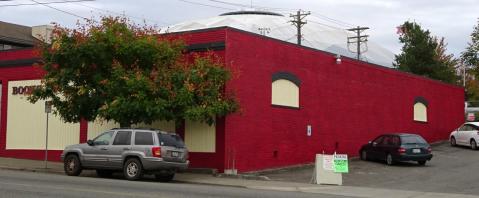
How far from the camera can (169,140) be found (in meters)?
20.1

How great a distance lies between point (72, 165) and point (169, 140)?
12.5 ft

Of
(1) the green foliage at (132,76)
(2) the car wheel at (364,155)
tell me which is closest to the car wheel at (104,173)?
(1) the green foliage at (132,76)

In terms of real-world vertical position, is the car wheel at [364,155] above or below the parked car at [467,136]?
below

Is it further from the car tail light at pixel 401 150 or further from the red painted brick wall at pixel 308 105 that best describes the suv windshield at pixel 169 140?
the car tail light at pixel 401 150

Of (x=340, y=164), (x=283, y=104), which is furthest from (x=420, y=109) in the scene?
(x=340, y=164)

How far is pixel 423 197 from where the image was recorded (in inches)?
659

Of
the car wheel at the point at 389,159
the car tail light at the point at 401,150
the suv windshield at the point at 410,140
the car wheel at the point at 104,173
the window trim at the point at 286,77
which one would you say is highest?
the window trim at the point at 286,77

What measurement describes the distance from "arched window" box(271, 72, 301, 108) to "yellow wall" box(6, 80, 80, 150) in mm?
9092

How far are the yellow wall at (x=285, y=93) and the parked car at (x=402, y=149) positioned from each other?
4538 millimetres

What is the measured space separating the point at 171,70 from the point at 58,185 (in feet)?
21.5

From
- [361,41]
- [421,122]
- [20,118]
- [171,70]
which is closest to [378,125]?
[421,122]

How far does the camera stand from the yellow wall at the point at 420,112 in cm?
3734

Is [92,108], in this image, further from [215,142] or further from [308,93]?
[308,93]

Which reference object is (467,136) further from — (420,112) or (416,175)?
(416,175)
